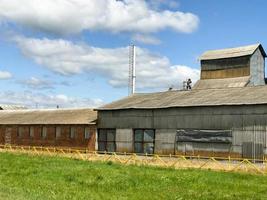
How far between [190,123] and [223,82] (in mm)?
24485

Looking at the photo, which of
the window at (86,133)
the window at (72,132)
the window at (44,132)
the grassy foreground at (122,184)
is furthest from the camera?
the window at (44,132)

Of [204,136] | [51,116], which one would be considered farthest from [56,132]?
[204,136]

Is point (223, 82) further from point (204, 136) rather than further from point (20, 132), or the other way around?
point (20, 132)

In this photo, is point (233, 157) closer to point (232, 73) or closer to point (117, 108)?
point (117, 108)

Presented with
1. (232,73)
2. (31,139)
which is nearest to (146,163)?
(31,139)

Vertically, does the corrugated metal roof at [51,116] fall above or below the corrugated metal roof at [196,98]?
below

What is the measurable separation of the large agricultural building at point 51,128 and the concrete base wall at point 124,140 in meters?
3.87

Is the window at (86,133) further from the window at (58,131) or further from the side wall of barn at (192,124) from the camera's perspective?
the window at (58,131)

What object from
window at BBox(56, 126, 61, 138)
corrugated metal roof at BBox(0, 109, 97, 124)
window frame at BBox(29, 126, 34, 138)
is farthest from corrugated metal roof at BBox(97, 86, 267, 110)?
window frame at BBox(29, 126, 34, 138)

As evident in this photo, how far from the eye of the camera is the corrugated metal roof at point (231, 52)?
218 ft

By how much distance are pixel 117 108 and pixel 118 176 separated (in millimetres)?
23470

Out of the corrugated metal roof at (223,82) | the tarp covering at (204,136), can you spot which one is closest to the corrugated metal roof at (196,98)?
the tarp covering at (204,136)

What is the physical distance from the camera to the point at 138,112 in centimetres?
4916

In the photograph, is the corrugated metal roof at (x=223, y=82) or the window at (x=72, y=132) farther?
the corrugated metal roof at (x=223, y=82)
